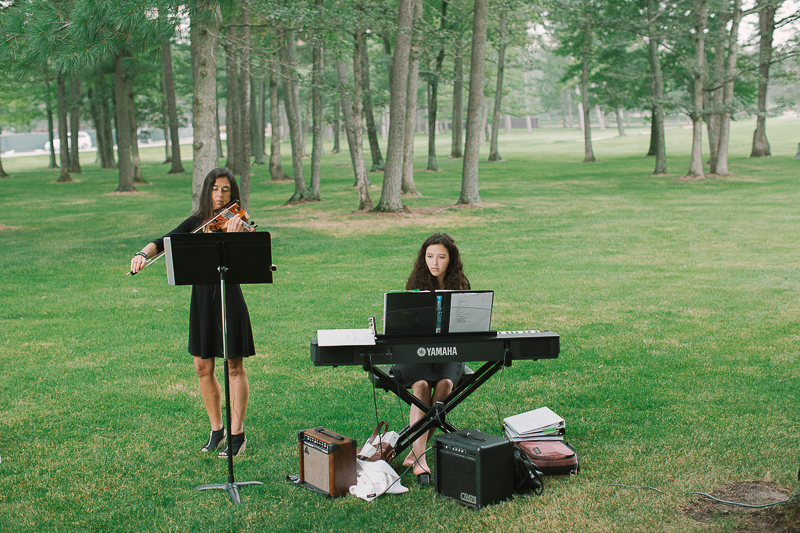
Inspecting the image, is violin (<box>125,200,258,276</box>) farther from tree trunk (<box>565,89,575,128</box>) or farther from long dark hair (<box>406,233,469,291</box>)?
tree trunk (<box>565,89,575,128</box>)

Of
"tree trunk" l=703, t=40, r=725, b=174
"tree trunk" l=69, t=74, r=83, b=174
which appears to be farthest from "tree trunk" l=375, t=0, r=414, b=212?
"tree trunk" l=69, t=74, r=83, b=174

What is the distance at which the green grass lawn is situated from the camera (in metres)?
4.48

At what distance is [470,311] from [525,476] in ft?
3.43

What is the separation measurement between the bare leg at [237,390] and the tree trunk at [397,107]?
46.4 feet

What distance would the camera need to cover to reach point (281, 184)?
3241 cm

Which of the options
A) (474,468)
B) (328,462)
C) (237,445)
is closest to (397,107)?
(237,445)

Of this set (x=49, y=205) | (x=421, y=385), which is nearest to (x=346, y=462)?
(x=421, y=385)

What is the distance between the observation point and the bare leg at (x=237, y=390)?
17.2ft

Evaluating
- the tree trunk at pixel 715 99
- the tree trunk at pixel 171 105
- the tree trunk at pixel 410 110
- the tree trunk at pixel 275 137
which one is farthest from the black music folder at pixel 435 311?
the tree trunk at pixel 171 105

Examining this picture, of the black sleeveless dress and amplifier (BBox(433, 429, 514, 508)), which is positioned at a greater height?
the black sleeveless dress

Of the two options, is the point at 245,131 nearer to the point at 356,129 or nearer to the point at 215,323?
the point at 356,129

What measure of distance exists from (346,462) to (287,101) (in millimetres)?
25247

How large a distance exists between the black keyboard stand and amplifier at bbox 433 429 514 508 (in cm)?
27

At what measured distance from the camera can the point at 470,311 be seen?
4457 mm
